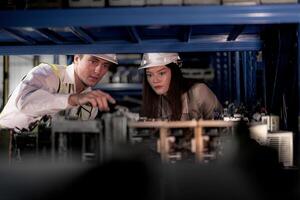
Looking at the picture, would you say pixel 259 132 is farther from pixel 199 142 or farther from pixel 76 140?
pixel 76 140

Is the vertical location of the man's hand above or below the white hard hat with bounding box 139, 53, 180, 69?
below

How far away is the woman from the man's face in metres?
0.27

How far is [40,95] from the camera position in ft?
7.83

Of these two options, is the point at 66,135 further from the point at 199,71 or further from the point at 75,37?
the point at 199,71

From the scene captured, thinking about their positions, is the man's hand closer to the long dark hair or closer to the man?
the man

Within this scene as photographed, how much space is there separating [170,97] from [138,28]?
20.7 inches

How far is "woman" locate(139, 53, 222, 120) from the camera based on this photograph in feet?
8.34

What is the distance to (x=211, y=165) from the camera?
2.03m

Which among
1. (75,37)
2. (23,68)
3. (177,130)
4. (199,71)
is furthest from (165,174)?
(23,68)

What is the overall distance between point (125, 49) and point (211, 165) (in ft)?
3.20

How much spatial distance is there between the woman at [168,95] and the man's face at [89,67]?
0.90ft

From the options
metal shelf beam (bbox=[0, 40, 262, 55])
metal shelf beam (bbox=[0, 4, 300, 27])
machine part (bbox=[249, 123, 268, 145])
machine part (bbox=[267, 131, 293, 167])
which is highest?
metal shelf beam (bbox=[0, 4, 300, 27])

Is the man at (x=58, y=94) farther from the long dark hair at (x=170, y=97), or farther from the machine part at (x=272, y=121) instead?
the machine part at (x=272, y=121)

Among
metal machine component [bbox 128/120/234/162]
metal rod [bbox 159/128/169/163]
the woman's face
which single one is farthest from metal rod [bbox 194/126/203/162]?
the woman's face
